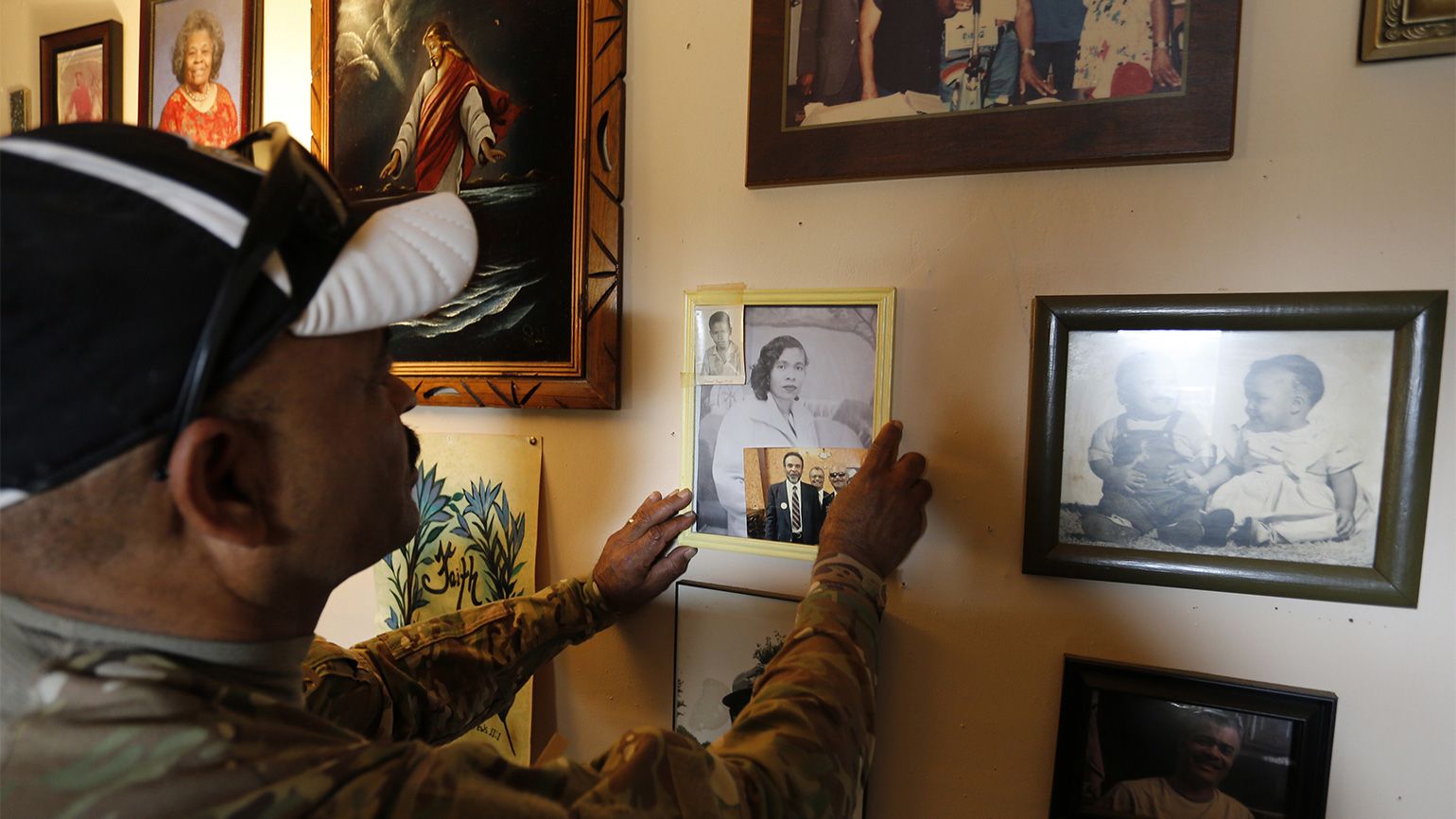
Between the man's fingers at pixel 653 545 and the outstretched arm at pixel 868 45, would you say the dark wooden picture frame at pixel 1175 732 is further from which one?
the outstretched arm at pixel 868 45

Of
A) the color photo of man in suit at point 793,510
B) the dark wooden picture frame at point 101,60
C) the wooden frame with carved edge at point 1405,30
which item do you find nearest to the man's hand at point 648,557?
the color photo of man in suit at point 793,510

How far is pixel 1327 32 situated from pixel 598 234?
83 cm

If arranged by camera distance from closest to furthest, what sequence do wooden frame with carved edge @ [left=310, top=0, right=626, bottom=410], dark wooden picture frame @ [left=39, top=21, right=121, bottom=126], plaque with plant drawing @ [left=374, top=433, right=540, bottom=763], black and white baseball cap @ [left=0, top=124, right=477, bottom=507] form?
1. black and white baseball cap @ [left=0, top=124, right=477, bottom=507]
2. wooden frame with carved edge @ [left=310, top=0, right=626, bottom=410]
3. plaque with plant drawing @ [left=374, top=433, right=540, bottom=763]
4. dark wooden picture frame @ [left=39, top=21, right=121, bottom=126]

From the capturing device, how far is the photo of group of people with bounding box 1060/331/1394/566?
67cm

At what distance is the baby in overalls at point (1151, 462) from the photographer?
0.72m

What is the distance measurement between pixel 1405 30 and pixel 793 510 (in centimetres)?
76

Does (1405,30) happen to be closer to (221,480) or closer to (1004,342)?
(1004,342)

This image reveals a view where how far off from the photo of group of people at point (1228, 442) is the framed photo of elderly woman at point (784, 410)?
0.23 meters

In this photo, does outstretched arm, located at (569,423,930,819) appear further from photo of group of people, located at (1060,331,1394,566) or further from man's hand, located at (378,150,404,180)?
man's hand, located at (378,150,404,180)

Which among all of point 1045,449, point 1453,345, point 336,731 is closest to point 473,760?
point 336,731

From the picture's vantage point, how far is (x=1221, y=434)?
2.32 feet

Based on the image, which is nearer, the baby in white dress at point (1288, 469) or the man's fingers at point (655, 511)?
the baby in white dress at point (1288, 469)

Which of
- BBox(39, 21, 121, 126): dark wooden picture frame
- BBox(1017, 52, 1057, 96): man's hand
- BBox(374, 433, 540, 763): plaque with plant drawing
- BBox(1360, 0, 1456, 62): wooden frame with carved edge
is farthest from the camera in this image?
BBox(39, 21, 121, 126): dark wooden picture frame

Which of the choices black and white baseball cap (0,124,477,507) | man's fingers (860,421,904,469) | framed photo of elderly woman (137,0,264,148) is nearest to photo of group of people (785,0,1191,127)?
man's fingers (860,421,904,469)
